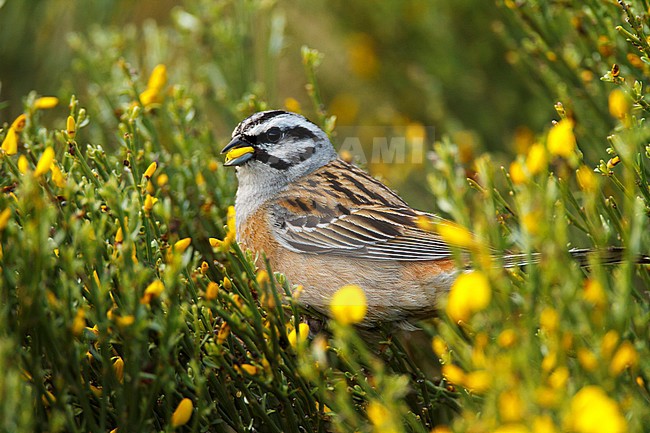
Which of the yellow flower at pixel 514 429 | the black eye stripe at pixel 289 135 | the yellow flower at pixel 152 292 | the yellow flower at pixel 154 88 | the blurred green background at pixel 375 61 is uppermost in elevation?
the blurred green background at pixel 375 61

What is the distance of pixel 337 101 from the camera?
598cm

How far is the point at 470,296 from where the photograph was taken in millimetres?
1386

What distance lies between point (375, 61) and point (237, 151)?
2913 millimetres

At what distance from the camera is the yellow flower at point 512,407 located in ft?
4.18

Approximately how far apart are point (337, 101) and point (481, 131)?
50.0 inches

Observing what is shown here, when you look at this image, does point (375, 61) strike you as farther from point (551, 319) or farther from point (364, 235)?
point (551, 319)

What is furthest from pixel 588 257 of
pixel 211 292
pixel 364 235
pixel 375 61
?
pixel 375 61

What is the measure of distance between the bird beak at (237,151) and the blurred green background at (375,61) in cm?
71

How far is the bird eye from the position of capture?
3115 mm

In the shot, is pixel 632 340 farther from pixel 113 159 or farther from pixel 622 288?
pixel 113 159

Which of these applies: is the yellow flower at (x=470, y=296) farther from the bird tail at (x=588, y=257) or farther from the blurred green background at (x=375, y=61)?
the blurred green background at (x=375, y=61)

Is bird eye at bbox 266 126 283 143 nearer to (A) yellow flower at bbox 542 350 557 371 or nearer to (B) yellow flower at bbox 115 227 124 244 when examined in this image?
(B) yellow flower at bbox 115 227 124 244

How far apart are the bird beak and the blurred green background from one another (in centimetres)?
71

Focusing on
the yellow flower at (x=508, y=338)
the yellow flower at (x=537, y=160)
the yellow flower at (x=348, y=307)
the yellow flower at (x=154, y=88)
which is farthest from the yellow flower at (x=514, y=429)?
the yellow flower at (x=154, y=88)
